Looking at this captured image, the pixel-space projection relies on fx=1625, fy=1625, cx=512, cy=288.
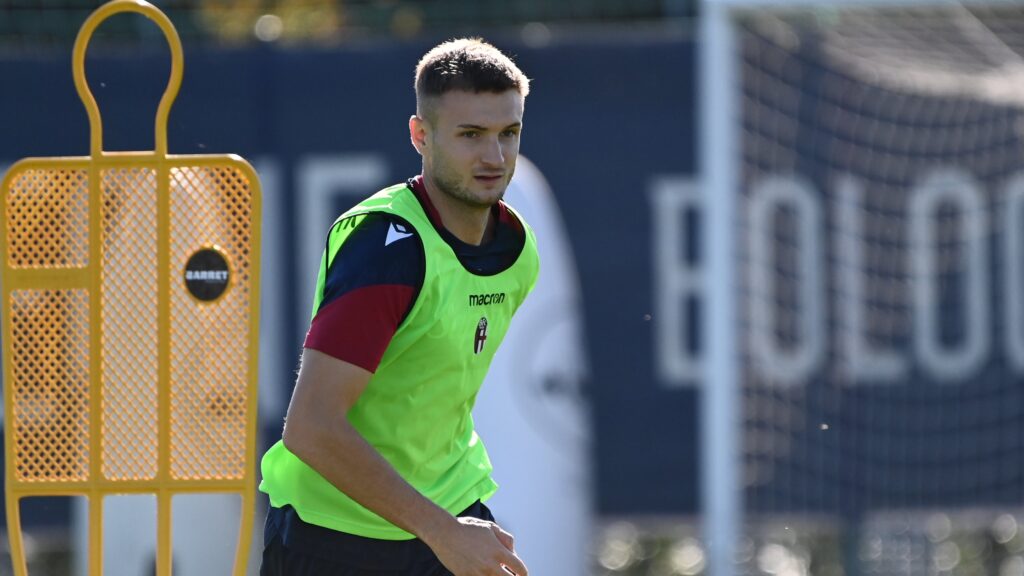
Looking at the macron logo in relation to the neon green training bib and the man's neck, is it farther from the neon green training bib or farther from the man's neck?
the man's neck

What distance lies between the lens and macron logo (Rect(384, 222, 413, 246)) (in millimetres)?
3371

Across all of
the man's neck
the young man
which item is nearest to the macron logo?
the young man

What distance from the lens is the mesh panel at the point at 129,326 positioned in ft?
12.8

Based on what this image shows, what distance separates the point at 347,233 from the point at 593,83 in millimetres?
4309

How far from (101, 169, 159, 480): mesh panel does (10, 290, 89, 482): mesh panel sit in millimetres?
77

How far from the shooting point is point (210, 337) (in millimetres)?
3904

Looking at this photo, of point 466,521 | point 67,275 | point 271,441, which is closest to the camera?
point 466,521

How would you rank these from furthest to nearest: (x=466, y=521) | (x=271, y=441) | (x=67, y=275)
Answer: (x=271, y=441), (x=67, y=275), (x=466, y=521)

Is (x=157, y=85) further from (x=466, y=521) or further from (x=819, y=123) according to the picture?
(x=466, y=521)

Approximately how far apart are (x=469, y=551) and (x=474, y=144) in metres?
0.90

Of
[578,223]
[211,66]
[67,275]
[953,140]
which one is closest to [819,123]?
[953,140]

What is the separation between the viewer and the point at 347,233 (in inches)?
134

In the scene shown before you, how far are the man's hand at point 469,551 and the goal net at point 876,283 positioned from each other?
14.4 ft

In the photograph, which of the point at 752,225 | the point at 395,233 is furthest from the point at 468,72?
the point at 752,225
